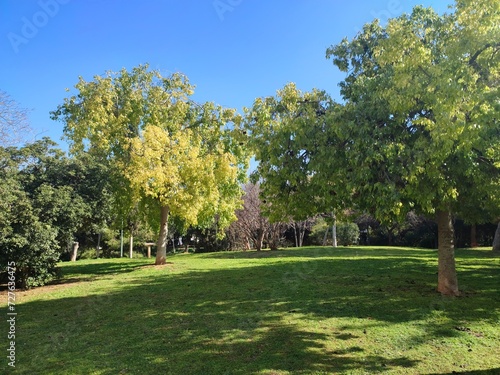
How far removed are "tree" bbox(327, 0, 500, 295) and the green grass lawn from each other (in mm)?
2253

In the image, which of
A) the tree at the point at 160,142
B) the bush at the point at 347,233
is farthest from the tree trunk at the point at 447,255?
the bush at the point at 347,233

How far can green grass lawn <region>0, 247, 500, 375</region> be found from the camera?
17.4ft

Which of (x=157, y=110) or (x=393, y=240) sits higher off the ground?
(x=157, y=110)

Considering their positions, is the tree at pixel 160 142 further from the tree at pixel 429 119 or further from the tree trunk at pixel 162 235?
the tree at pixel 429 119

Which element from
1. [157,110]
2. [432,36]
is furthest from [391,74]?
[157,110]

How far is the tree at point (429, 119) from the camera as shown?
220 inches

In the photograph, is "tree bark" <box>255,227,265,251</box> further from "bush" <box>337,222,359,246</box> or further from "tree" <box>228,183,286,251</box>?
"bush" <box>337,222,359,246</box>

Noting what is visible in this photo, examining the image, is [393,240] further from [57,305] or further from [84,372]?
[84,372]

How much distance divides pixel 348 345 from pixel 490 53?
5.61m

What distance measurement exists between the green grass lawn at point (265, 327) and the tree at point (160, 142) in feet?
14.4

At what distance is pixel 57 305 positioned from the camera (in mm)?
9438

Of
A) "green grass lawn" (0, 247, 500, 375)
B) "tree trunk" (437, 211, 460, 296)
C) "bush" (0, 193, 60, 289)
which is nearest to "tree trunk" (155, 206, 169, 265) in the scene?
"green grass lawn" (0, 247, 500, 375)

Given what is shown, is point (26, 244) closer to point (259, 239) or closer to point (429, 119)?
point (429, 119)

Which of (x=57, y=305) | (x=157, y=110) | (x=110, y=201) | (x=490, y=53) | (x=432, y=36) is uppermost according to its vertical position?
(x=157, y=110)
